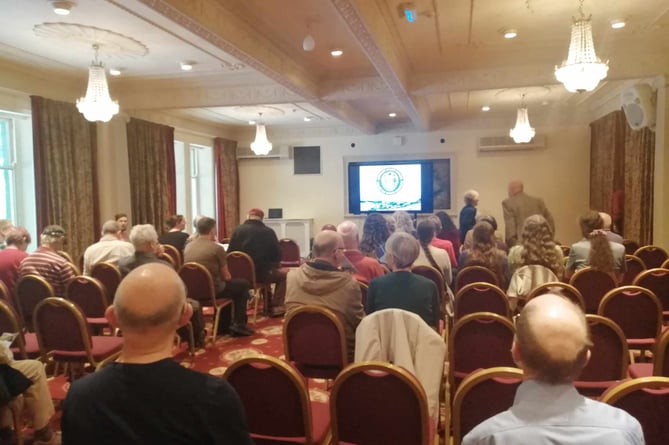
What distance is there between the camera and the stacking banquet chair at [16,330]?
315 cm

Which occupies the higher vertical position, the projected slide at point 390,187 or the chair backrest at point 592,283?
the projected slide at point 390,187

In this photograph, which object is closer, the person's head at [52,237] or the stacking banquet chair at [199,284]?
the person's head at [52,237]

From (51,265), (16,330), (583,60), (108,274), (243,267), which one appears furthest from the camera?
(243,267)

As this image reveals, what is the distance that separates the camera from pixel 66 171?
22.5 feet

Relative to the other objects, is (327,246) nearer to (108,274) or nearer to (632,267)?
(108,274)

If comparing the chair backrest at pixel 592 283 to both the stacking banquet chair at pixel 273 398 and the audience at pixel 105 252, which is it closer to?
the stacking banquet chair at pixel 273 398

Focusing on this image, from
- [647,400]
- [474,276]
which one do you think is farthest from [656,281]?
[647,400]

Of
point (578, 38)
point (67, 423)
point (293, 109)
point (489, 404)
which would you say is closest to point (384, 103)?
point (293, 109)

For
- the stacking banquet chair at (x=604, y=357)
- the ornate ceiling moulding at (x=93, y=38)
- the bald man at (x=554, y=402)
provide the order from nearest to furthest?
1. the bald man at (x=554, y=402)
2. the stacking banquet chair at (x=604, y=357)
3. the ornate ceiling moulding at (x=93, y=38)

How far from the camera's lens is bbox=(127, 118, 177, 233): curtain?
820 cm

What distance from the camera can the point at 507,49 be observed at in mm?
6180

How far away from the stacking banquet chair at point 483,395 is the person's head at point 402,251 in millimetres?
1237

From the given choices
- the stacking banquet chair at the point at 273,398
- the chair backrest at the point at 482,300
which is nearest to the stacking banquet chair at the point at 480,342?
the chair backrest at the point at 482,300

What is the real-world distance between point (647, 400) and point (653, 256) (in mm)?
4318
